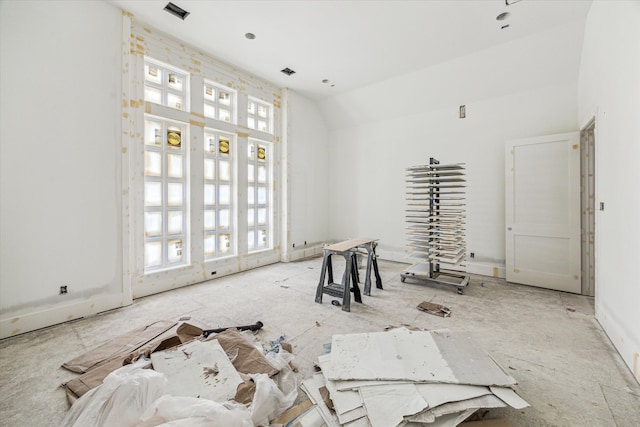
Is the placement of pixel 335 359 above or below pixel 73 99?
below

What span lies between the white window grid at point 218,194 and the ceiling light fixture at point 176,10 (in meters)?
1.60

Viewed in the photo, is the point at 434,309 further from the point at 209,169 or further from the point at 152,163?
the point at 152,163

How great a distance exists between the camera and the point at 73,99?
300 centimetres

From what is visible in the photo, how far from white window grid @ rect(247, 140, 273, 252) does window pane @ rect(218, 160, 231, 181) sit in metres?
0.42

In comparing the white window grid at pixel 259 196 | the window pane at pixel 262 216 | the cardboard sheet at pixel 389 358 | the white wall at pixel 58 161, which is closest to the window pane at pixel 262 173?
the white window grid at pixel 259 196

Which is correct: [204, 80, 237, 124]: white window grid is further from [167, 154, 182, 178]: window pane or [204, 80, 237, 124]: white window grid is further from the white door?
the white door

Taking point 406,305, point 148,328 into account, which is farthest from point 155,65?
point 406,305

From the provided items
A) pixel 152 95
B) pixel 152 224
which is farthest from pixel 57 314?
pixel 152 95

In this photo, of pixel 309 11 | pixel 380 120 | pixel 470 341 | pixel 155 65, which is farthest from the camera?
pixel 380 120

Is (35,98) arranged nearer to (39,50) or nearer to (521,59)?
(39,50)

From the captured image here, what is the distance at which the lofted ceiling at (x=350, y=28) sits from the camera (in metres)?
3.20

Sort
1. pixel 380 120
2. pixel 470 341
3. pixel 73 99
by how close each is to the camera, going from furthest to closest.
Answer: pixel 380 120 → pixel 73 99 → pixel 470 341

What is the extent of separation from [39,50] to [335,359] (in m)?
4.29

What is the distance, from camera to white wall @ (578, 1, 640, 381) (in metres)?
2.04
